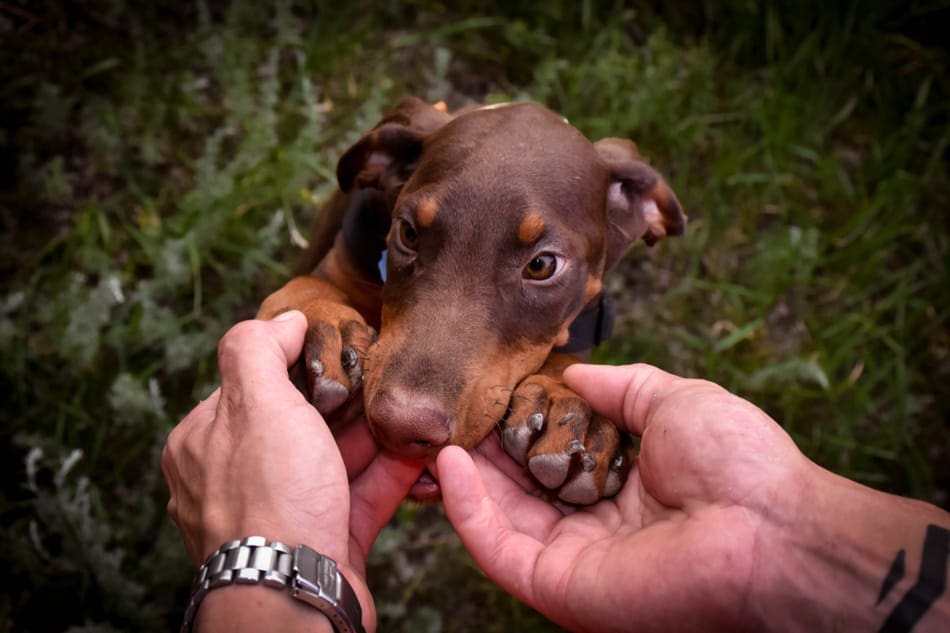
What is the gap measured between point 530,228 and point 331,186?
7.15 ft

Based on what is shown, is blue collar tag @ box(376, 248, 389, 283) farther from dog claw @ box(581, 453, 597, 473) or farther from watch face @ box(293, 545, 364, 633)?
watch face @ box(293, 545, 364, 633)

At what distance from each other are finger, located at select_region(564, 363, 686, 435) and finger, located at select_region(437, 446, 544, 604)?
480 millimetres

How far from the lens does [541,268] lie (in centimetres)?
274

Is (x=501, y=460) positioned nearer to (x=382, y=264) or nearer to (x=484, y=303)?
(x=484, y=303)

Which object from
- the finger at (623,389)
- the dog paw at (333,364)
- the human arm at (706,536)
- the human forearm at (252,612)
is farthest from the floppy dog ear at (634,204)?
the human forearm at (252,612)

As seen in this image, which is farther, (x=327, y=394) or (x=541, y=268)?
(x=541, y=268)

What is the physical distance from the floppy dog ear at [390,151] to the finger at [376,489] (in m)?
1.12

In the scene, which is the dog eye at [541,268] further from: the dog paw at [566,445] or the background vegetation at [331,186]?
the background vegetation at [331,186]

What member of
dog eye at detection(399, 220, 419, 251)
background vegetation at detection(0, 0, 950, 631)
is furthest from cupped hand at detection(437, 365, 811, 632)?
background vegetation at detection(0, 0, 950, 631)

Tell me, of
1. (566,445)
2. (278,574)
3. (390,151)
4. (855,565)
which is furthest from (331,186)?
(855,565)

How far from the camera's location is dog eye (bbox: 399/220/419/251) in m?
2.74

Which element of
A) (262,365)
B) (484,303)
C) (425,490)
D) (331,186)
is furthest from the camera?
(331,186)

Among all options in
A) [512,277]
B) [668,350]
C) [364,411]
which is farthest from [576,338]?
[668,350]

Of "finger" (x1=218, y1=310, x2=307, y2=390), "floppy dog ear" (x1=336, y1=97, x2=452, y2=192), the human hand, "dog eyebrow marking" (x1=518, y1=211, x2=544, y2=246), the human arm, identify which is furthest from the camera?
"floppy dog ear" (x1=336, y1=97, x2=452, y2=192)
